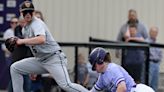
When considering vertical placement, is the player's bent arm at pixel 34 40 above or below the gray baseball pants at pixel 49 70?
above

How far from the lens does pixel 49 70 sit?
10742mm

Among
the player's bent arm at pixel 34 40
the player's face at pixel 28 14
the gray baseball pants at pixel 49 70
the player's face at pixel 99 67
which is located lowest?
the gray baseball pants at pixel 49 70

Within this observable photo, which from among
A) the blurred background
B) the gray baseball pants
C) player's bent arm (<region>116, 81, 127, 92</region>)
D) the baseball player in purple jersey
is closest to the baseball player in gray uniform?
the gray baseball pants

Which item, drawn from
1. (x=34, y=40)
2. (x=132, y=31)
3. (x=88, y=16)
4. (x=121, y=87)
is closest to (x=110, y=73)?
(x=121, y=87)

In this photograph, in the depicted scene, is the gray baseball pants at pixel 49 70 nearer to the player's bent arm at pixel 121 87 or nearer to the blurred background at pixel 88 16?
the player's bent arm at pixel 121 87

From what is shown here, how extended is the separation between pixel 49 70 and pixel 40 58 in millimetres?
223

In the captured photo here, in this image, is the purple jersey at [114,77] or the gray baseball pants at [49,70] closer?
the purple jersey at [114,77]

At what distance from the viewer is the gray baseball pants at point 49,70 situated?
35.1 feet

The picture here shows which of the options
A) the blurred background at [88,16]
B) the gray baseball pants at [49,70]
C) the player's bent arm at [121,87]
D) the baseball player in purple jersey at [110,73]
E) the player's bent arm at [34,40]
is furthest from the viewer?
the blurred background at [88,16]

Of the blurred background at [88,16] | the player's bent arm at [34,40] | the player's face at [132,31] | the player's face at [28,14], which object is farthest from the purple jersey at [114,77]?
the blurred background at [88,16]

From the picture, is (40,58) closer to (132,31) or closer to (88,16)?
(132,31)

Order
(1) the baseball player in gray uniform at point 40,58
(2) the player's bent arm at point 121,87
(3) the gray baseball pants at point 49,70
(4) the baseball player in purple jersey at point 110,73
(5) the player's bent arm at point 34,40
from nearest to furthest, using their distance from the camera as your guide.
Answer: (2) the player's bent arm at point 121,87
(4) the baseball player in purple jersey at point 110,73
(5) the player's bent arm at point 34,40
(1) the baseball player in gray uniform at point 40,58
(3) the gray baseball pants at point 49,70

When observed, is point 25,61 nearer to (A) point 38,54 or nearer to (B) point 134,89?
(A) point 38,54

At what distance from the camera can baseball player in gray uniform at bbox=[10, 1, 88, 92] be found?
10367mm
